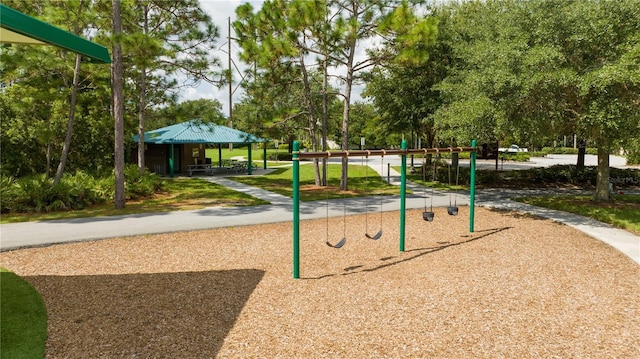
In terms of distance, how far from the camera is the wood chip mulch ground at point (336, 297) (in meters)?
4.81

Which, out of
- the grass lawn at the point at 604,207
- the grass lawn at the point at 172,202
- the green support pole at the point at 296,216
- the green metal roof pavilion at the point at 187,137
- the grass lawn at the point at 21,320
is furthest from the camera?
the green metal roof pavilion at the point at 187,137

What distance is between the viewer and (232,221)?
12.2 meters

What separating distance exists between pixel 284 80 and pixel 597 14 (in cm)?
1253

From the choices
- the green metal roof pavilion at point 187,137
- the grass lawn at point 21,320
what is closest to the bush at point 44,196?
the grass lawn at point 21,320

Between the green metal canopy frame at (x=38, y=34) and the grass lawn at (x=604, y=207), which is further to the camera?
the grass lawn at (x=604, y=207)

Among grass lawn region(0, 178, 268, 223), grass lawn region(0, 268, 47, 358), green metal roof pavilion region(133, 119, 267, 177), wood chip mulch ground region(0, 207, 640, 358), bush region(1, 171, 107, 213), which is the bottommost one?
wood chip mulch ground region(0, 207, 640, 358)

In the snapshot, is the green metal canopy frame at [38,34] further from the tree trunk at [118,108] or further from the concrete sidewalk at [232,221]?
the tree trunk at [118,108]

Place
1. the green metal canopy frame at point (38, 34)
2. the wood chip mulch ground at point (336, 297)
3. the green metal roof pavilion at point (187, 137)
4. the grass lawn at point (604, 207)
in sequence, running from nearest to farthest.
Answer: the green metal canopy frame at point (38, 34), the wood chip mulch ground at point (336, 297), the grass lawn at point (604, 207), the green metal roof pavilion at point (187, 137)

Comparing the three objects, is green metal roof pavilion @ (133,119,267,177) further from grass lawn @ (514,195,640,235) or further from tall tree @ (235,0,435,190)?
grass lawn @ (514,195,640,235)

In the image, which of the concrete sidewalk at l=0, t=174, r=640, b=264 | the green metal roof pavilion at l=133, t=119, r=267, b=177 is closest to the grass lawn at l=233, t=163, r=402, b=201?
the concrete sidewalk at l=0, t=174, r=640, b=264

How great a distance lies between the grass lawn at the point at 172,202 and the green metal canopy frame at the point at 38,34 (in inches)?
354

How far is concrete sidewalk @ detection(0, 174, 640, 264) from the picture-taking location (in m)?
9.98

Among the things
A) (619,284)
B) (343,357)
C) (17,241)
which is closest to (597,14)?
(619,284)

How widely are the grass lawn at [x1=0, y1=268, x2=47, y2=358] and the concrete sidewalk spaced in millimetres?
3391
